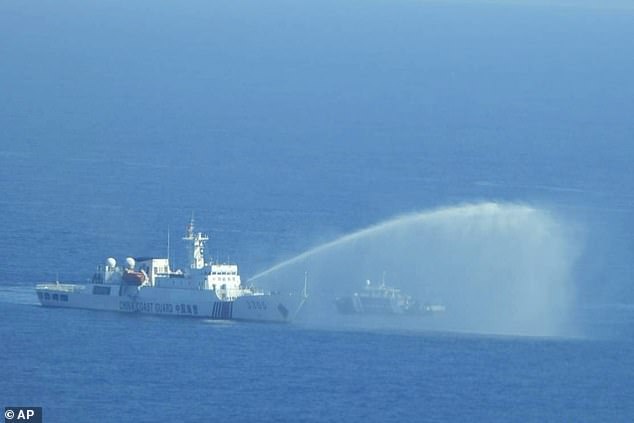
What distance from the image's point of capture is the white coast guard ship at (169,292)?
15300 cm

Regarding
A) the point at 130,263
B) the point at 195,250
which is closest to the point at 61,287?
the point at 130,263

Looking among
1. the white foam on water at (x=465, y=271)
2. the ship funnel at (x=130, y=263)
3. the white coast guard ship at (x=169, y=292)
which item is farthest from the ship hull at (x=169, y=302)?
the white foam on water at (x=465, y=271)

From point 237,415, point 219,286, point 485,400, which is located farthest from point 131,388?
point 219,286

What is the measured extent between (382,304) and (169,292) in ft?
39.2

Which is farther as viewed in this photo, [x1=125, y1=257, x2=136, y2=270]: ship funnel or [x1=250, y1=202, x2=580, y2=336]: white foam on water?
[x1=125, y1=257, x2=136, y2=270]: ship funnel

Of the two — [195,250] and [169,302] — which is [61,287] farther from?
[195,250]

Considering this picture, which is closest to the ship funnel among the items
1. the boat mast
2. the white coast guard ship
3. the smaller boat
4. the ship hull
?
the white coast guard ship

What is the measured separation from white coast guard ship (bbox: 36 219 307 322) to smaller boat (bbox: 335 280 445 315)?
386cm

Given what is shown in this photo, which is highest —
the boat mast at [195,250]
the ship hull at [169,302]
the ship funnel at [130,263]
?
the boat mast at [195,250]

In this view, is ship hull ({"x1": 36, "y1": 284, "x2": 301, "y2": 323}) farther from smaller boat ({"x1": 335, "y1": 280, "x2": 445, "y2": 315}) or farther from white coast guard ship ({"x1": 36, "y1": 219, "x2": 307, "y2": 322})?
smaller boat ({"x1": 335, "y1": 280, "x2": 445, "y2": 315})

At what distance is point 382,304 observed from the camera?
156 meters

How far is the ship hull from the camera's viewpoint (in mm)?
151625

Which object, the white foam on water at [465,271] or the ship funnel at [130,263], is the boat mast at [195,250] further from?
the white foam on water at [465,271]

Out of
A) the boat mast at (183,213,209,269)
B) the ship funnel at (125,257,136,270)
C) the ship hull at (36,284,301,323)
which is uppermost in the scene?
the boat mast at (183,213,209,269)
